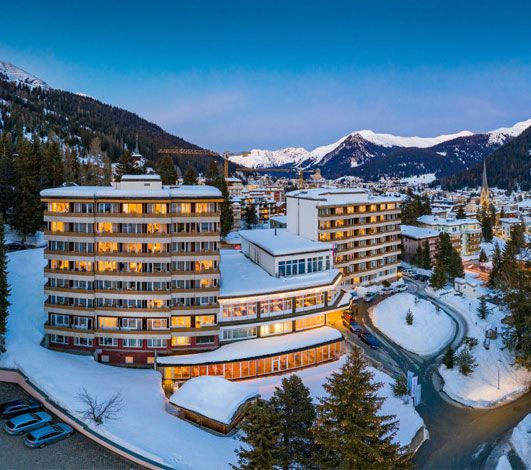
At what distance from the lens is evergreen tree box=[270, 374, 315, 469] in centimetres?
2795

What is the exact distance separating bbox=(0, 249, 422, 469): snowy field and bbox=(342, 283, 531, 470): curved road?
2546 mm

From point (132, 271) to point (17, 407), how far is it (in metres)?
15.7

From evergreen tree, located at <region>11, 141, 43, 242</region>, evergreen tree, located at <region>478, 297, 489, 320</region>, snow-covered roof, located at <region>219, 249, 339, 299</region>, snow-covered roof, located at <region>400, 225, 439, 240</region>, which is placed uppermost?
evergreen tree, located at <region>11, 141, 43, 242</region>

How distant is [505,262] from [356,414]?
72.9 m

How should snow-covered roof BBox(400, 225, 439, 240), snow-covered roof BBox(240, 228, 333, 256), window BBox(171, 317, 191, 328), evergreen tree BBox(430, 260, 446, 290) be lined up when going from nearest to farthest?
window BBox(171, 317, 191, 328) → snow-covered roof BBox(240, 228, 333, 256) → evergreen tree BBox(430, 260, 446, 290) → snow-covered roof BBox(400, 225, 439, 240)

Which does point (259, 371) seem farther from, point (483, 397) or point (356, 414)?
point (483, 397)

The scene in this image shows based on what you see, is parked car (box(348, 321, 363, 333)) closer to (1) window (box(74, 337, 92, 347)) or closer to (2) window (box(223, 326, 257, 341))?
(2) window (box(223, 326, 257, 341))


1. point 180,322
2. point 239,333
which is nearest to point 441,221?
point 239,333

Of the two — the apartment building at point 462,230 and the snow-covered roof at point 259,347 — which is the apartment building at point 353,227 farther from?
the apartment building at point 462,230

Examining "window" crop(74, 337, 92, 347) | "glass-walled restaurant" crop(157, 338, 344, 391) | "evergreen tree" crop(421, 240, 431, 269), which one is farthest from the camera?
"evergreen tree" crop(421, 240, 431, 269)

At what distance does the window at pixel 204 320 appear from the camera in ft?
152

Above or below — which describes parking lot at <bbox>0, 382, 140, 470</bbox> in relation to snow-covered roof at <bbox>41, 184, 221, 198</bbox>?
below

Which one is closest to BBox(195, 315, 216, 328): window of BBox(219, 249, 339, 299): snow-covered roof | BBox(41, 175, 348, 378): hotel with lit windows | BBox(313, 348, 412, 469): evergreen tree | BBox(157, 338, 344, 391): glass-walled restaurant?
BBox(41, 175, 348, 378): hotel with lit windows

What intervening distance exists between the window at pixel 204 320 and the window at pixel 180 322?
0.86m
